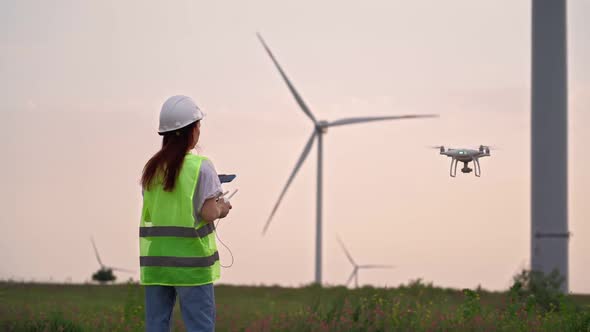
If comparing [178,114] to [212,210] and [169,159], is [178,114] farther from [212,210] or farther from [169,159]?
[212,210]

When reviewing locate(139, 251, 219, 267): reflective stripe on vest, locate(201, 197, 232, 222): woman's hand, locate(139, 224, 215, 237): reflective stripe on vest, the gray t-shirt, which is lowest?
locate(139, 251, 219, 267): reflective stripe on vest

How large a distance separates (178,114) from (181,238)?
3.75ft

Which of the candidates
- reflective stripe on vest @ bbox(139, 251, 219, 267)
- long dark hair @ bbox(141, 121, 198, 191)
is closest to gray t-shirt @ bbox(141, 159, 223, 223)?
long dark hair @ bbox(141, 121, 198, 191)

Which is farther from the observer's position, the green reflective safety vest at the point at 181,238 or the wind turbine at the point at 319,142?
the wind turbine at the point at 319,142

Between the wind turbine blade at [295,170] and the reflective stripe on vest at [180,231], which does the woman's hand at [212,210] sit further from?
the wind turbine blade at [295,170]

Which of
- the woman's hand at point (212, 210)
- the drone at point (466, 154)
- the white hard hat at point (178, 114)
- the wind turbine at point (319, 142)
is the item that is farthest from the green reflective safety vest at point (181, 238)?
the wind turbine at point (319, 142)

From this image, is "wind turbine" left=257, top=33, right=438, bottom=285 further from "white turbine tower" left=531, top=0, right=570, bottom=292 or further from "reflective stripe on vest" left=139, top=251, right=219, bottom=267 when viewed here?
"reflective stripe on vest" left=139, top=251, right=219, bottom=267

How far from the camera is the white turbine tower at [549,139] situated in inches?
859

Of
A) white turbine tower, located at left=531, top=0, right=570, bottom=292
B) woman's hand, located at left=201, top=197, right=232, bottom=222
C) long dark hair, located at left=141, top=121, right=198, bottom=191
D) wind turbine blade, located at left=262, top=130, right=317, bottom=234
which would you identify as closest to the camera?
woman's hand, located at left=201, top=197, right=232, bottom=222

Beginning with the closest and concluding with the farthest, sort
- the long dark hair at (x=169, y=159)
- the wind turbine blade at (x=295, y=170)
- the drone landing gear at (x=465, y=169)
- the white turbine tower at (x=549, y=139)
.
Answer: the drone landing gear at (x=465, y=169)
the long dark hair at (x=169, y=159)
the white turbine tower at (x=549, y=139)
the wind turbine blade at (x=295, y=170)

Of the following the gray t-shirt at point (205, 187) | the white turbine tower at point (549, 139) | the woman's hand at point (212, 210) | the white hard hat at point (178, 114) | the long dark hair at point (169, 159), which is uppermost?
the white turbine tower at point (549, 139)

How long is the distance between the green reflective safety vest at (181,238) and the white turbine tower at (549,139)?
576 inches

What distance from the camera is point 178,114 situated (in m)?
8.62

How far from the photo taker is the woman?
27.9 ft
